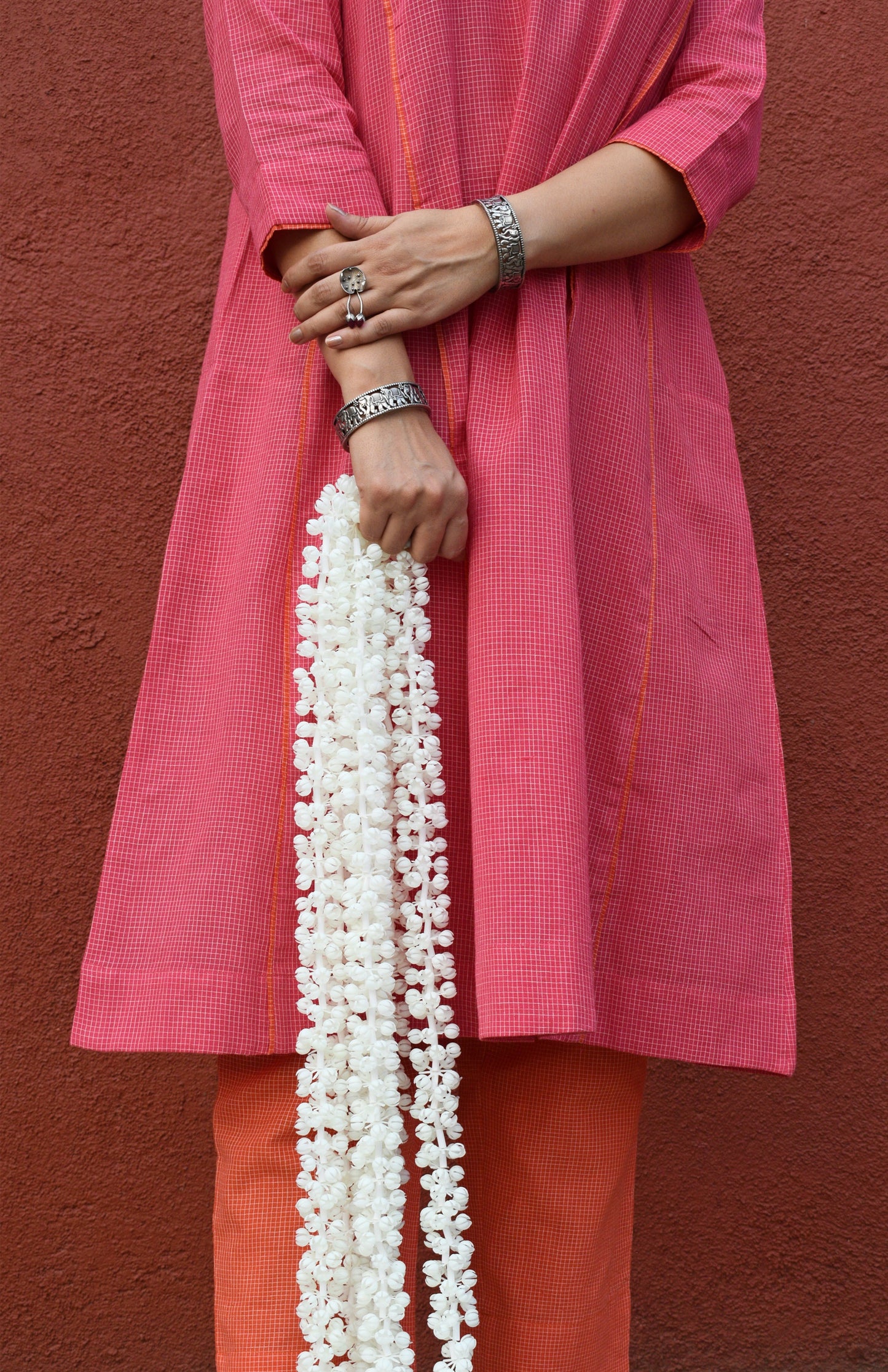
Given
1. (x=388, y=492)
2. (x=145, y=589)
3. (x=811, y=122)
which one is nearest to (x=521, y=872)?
(x=388, y=492)

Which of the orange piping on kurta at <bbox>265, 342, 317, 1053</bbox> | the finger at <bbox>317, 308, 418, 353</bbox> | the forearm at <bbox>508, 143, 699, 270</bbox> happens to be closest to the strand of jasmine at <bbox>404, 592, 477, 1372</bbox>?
the orange piping on kurta at <bbox>265, 342, 317, 1053</bbox>

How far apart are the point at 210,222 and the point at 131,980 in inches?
40.8

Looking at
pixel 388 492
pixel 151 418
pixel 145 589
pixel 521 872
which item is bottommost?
pixel 521 872

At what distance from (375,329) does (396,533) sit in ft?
0.49

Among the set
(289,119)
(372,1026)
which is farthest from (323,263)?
(372,1026)

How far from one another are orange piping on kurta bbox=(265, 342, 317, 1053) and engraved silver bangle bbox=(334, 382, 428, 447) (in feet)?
0.22

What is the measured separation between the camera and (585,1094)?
3.06 feet

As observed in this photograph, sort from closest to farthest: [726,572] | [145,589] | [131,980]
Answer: [131,980] → [726,572] → [145,589]

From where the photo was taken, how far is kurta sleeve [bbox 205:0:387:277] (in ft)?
2.86

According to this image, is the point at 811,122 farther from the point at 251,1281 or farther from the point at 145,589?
the point at 251,1281

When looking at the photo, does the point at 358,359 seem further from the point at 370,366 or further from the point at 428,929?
the point at 428,929

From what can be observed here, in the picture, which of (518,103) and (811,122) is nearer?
(518,103)

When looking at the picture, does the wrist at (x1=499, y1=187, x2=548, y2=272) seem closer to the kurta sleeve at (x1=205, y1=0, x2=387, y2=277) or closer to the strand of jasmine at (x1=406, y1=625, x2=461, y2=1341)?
the kurta sleeve at (x1=205, y1=0, x2=387, y2=277)

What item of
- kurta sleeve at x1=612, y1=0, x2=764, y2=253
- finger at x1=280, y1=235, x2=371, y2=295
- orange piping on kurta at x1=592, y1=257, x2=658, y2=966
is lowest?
orange piping on kurta at x1=592, y1=257, x2=658, y2=966
